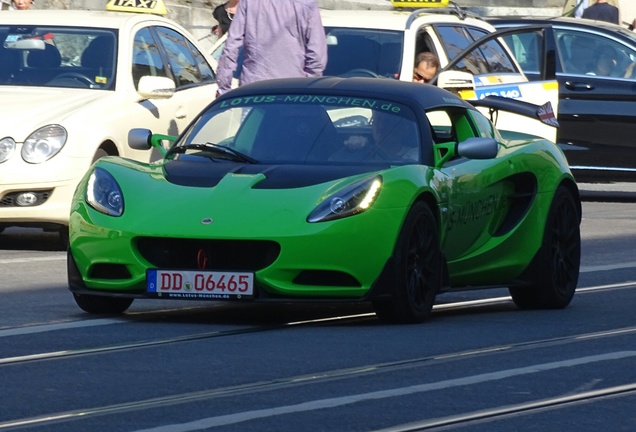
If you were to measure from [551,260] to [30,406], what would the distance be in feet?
14.2

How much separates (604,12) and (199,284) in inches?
603

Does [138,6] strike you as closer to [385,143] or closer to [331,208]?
[385,143]

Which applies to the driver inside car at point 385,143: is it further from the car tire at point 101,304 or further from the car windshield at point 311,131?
the car tire at point 101,304

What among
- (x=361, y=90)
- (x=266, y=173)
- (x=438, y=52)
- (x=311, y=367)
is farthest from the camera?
(x=438, y=52)

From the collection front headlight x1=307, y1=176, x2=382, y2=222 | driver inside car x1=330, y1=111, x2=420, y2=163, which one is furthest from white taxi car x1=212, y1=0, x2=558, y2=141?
front headlight x1=307, y1=176, x2=382, y2=222

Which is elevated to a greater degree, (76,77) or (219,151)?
(219,151)

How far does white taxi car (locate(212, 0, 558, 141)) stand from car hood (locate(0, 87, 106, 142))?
1.96 meters

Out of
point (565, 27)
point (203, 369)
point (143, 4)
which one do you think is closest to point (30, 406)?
point (203, 369)

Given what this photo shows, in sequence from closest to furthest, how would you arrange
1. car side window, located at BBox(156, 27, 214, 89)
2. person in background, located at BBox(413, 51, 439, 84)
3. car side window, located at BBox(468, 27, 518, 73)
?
car side window, located at BBox(156, 27, 214, 89) → person in background, located at BBox(413, 51, 439, 84) → car side window, located at BBox(468, 27, 518, 73)

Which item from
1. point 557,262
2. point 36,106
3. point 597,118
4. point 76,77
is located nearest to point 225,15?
point 597,118

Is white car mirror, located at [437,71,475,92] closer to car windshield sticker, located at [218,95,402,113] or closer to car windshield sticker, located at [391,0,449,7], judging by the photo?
car windshield sticker, located at [391,0,449,7]

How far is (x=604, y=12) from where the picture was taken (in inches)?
906

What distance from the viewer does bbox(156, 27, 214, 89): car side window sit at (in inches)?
561

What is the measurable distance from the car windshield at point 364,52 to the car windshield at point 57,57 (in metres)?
2.12
